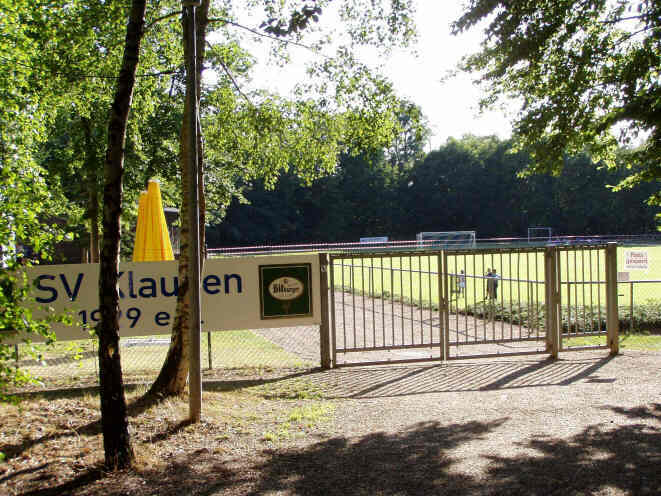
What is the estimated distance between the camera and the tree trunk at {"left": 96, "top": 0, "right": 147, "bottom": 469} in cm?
498

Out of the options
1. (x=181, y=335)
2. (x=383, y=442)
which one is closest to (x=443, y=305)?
(x=383, y=442)

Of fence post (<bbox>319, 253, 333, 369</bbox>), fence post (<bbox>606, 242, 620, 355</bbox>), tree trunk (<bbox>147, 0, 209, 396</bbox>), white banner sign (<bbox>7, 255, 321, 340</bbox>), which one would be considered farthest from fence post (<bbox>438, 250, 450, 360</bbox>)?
tree trunk (<bbox>147, 0, 209, 396</bbox>)

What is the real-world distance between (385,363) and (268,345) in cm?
369

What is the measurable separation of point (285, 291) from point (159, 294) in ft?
6.25

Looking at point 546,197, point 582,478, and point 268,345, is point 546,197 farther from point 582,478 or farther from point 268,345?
point 582,478

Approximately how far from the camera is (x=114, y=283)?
5.02 m

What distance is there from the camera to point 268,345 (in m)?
12.5

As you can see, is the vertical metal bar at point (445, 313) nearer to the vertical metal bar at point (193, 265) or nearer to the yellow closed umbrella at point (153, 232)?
the vertical metal bar at point (193, 265)

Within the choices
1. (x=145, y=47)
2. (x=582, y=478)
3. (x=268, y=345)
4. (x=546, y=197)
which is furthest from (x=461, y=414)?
(x=546, y=197)

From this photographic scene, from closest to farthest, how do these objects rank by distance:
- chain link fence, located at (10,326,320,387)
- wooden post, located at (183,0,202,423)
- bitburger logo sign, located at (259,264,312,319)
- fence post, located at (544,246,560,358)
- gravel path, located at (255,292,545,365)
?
wooden post, located at (183,0,202,423), bitburger logo sign, located at (259,264,312,319), chain link fence, located at (10,326,320,387), fence post, located at (544,246,560,358), gravel path, located at (255,292,545,365)

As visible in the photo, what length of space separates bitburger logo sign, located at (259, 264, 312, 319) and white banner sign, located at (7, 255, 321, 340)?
0.07 m

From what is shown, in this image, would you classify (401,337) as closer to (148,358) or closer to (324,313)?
(324,313)

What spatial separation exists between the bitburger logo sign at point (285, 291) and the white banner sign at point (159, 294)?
7cm

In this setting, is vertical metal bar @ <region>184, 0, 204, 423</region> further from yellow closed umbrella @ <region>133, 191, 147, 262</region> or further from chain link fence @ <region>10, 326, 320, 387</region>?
yellow closed umbrella @ <region>133, 191, 147, 262</region>
